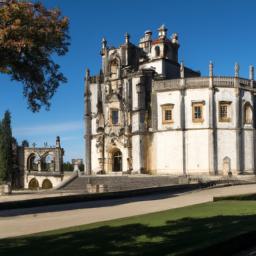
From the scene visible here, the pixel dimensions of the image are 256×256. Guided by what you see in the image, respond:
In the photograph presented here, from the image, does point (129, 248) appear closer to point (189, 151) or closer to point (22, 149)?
point (189, 151)

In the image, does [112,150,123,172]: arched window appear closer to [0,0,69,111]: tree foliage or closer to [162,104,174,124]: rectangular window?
[162,104,174,124]: rectangular window

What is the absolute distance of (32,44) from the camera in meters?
18.4

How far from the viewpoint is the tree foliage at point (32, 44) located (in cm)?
1795

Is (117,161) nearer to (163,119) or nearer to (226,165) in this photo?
(163,119)

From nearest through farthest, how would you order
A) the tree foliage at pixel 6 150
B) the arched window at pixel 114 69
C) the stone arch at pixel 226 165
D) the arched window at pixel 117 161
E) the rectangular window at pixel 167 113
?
the stone arch at pixel 226 165 < the rectangular window at pixel 167 113 < the arched window at pixel 117 161 < the arched window at pixel 114 69 < the tree foliage at pixel 6 150

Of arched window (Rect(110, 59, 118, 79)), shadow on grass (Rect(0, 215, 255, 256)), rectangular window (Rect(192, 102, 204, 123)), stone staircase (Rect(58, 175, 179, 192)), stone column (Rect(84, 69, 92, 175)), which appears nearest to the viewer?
shadow on grass (Rect(0, 215, 255, 256))

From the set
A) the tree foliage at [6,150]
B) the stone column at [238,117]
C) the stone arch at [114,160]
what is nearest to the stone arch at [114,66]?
the stone arch at [114,160]

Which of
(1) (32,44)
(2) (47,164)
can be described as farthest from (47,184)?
(1) (32,44)

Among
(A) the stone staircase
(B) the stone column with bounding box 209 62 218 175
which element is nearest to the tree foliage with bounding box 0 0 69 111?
→ (A) the stone staircase

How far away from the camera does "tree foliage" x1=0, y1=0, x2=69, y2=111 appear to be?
58.9 ft

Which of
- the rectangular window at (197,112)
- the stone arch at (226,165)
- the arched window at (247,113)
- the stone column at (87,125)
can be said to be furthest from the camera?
the stone column at (87,125)

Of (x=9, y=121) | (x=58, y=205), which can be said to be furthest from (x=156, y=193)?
(x=9, y=121)

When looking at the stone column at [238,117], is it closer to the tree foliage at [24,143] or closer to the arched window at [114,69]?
the arched window at [114,69]

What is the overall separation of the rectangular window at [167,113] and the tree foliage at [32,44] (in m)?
29.7
